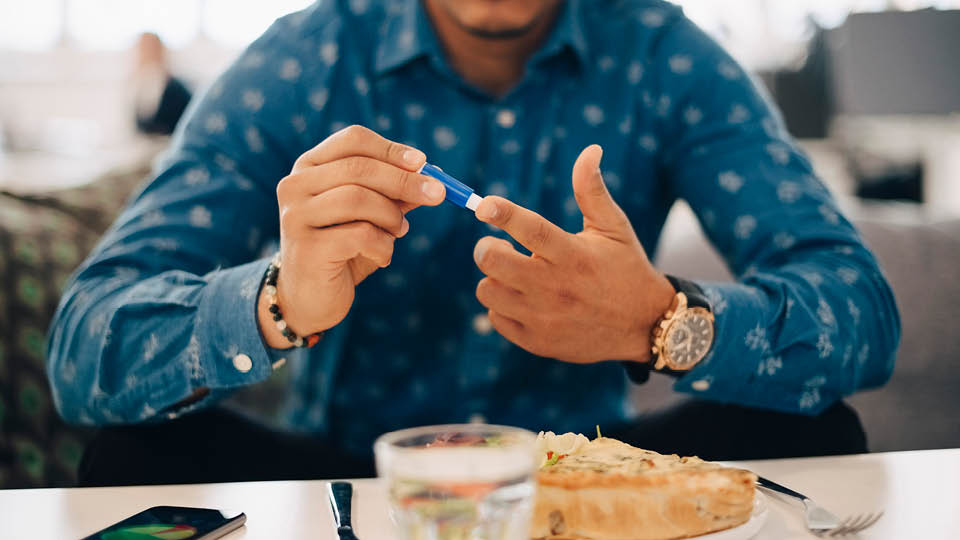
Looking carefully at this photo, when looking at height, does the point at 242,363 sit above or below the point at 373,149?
below

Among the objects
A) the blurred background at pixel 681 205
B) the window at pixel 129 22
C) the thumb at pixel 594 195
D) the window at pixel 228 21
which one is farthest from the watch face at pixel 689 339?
the window at pixel 129 22

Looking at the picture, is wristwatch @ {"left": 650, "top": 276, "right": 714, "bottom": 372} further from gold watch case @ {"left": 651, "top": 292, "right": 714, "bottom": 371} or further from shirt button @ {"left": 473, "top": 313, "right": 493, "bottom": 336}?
shirt button @ {"left": 473, "top": 313, "right": 493, "bottom": 336}

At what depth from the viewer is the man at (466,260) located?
79 centimetres

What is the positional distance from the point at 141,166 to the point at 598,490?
134 centimetres

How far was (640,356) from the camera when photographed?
859mm

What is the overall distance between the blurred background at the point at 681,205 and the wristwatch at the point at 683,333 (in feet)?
2.19

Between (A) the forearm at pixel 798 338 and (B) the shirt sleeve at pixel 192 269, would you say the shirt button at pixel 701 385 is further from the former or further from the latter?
(B) the shirt sleeve at pixel 192 269

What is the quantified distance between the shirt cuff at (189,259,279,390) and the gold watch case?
0.39 m

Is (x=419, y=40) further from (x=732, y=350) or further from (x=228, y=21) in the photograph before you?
(x=228, y=21)

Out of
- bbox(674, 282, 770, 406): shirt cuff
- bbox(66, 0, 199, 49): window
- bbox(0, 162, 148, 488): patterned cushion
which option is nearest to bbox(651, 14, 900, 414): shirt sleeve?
bbox(674, 282, 770, 406): shirt cuff

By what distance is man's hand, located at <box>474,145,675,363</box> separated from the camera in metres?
0.76

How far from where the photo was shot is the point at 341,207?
2.31 feet

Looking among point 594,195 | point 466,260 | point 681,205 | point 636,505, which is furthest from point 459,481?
point 681,205

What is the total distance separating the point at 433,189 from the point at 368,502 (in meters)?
0.25
